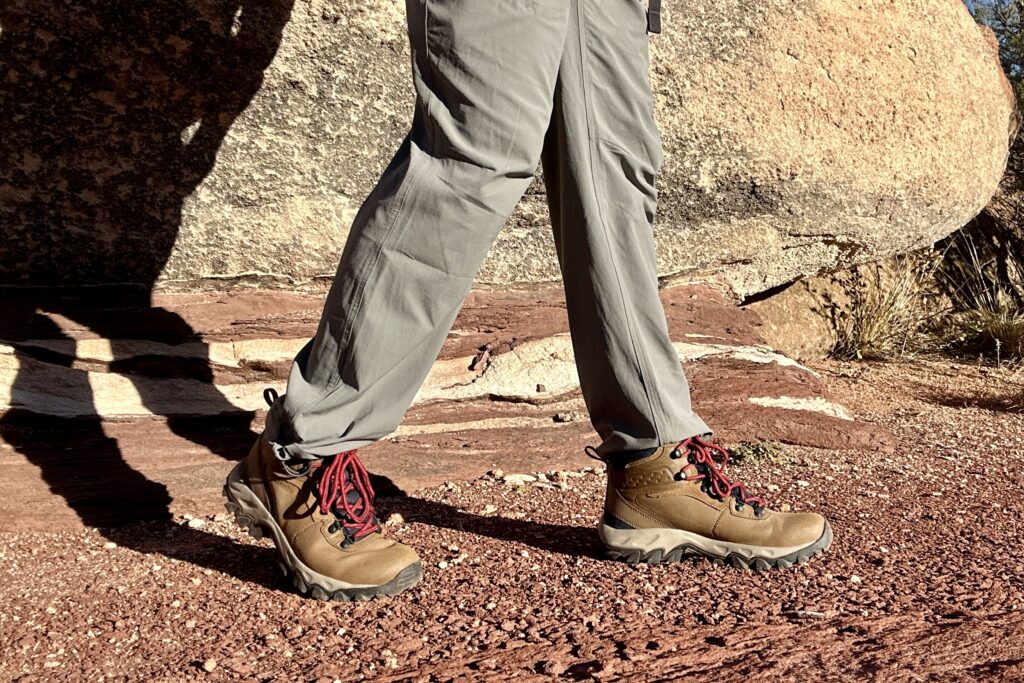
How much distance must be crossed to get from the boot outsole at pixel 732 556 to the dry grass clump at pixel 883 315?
3.25 meters

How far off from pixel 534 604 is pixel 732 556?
0.48m

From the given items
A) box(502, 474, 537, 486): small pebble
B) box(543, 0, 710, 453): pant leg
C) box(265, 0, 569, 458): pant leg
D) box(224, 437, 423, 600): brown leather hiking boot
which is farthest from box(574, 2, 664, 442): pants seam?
box(502, 474, 537, 486): small pebble

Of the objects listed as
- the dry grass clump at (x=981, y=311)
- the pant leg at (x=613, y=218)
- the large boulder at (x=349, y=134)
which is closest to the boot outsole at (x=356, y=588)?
the pant leg at (x=613, y=218)

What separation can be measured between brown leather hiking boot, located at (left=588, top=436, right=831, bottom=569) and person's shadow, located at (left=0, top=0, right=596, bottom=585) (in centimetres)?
57

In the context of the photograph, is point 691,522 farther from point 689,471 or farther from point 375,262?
point 375,262

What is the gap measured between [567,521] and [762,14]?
202 cm

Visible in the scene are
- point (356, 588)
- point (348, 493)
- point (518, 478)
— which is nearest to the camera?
point (356, 588)

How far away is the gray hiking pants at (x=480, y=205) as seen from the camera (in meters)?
1.89

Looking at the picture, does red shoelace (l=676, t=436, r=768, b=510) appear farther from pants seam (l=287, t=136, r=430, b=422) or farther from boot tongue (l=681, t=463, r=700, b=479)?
pants seam (l=287, t=136, r=430, b=422)

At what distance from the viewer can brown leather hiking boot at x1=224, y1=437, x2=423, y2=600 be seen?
6.58 feet

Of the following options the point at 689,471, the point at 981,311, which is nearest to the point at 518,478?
the point at 689,471

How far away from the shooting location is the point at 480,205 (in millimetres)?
1919

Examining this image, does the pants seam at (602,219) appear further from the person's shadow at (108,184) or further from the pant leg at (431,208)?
the person's shadow at (108,184)

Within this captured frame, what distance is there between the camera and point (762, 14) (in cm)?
352
